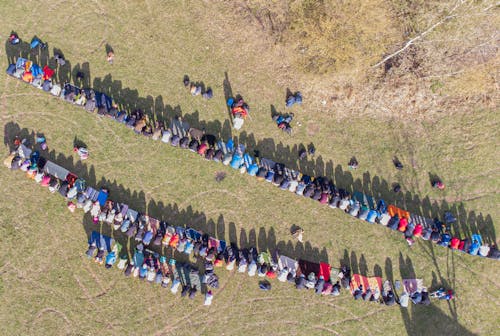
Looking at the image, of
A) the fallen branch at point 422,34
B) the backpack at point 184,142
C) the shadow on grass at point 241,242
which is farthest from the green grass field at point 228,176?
the fallen branch at point 422,34

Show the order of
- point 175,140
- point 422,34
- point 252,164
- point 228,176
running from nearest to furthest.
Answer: point 422,34, point 175,140, point 252,164, point 228,176

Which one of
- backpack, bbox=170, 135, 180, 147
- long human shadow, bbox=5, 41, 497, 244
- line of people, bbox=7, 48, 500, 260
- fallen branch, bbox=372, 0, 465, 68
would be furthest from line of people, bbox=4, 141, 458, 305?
fallen branch, bbox=372, 0, 465, 68

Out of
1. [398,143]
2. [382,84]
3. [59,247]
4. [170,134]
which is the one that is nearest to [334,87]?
[382,84]

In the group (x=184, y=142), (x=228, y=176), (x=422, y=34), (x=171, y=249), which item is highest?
(x=422, y=34)

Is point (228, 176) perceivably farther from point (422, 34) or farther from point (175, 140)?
point (422, 34)

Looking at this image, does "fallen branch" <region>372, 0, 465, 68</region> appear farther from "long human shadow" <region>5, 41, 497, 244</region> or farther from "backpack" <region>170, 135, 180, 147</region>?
"backpack" <region>170, 135, 180, 147</region>

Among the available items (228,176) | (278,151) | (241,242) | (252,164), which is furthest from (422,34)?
(241,242)
